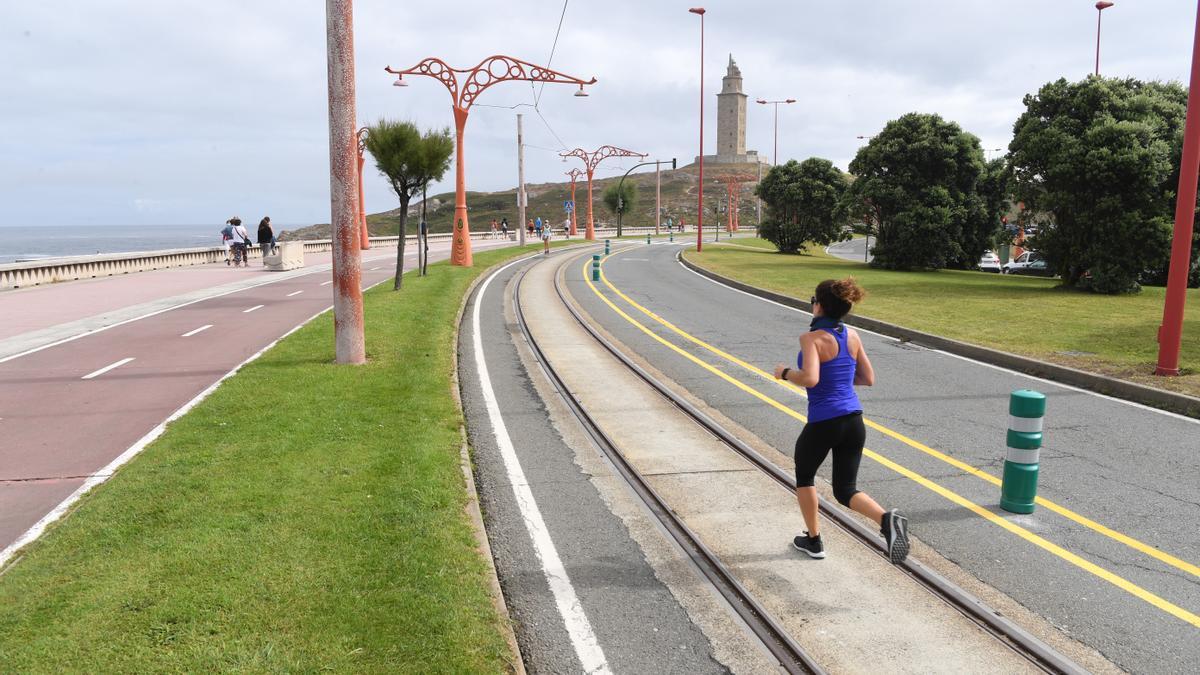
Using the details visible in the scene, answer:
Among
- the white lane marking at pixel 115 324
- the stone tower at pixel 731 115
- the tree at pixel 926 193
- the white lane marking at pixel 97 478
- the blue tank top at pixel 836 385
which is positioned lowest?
the white lane marking at pixel 97 478

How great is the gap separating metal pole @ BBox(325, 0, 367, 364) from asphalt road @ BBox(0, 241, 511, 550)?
1.91 m

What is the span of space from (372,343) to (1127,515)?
10339 mm

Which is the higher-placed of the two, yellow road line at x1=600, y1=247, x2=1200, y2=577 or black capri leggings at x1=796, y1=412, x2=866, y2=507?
black capri leggings at x1=796, y1=412, x2=866, y2=507

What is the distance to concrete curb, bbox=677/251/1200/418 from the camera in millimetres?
9469

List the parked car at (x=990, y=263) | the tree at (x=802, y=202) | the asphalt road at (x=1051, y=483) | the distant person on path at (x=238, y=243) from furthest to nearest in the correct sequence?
the tree at (x=802, y=202) < the parked car at (x=990, y=263) < the distant person on path at (x=238, y=243) < the asphalt road at (x=1051, y=483)

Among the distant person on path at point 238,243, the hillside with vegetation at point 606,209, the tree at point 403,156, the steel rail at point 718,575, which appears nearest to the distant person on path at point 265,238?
the distant person on path at point 238,243

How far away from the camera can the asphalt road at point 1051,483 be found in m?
4.66

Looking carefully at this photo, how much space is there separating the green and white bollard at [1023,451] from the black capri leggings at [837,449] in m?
1.70

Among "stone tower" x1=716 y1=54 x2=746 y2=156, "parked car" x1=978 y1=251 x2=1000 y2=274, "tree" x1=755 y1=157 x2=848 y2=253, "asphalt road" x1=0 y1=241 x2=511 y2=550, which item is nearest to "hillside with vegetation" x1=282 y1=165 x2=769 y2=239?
"stone tower" x1=716 y1=54 x2=746 y2=156

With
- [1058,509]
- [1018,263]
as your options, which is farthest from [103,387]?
[1018,263]

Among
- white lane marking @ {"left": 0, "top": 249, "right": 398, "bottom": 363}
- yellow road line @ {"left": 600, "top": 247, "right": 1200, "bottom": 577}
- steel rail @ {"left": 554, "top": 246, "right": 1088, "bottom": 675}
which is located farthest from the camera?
white lane marking @ {"left": 0, "top": 249, "right": 398, "bottom": 363}

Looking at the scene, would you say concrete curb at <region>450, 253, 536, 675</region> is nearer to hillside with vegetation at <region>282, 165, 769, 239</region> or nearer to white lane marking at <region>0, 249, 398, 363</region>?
white lane marking at <region>0, 249, 398, 363</region>

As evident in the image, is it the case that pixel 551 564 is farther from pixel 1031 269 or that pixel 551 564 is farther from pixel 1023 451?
pixel 1031 269

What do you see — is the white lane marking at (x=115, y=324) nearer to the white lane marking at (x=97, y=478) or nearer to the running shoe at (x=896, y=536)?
the white lane marking at (x=97, y=478)
